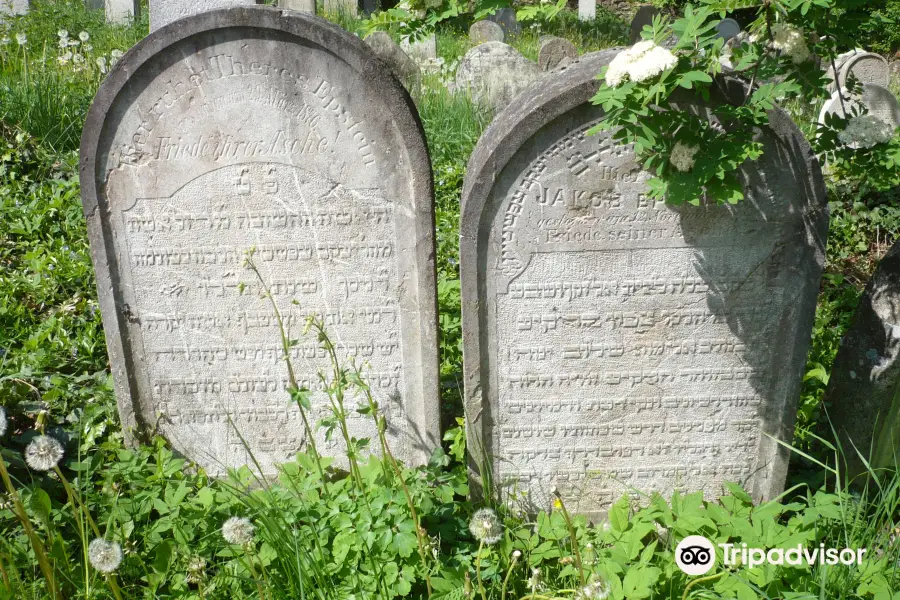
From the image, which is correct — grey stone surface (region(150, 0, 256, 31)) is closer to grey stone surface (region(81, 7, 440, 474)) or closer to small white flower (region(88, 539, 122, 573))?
grey stone surface (region(81, 7, 440, 474))

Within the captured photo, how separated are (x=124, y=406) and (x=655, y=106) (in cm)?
238

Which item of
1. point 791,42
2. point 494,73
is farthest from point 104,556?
point 494,73

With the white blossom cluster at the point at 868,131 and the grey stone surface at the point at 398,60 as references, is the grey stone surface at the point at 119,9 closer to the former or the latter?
the grey stone surface at the point at 398,60

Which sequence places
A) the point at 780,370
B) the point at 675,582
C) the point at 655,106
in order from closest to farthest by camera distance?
the point at 655,106
the point at 675,582
the point at 780,370

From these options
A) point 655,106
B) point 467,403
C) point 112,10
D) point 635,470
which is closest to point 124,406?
point 467,403

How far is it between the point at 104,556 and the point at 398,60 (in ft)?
22.2

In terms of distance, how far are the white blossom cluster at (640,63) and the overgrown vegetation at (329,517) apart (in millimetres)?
1140

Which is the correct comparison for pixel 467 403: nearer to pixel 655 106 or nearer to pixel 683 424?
pixel 683 424

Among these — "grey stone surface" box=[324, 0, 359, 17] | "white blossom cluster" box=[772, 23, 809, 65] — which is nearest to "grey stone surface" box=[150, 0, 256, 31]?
"white blossom cluster" box=[772, 23, 809, 65]

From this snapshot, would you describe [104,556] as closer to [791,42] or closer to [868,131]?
[791,42]

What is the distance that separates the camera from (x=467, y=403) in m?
2.74

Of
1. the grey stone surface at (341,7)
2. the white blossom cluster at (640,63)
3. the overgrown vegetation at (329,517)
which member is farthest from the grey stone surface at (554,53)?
the white blossom cluster at (640,63)

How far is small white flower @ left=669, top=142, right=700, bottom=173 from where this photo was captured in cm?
217

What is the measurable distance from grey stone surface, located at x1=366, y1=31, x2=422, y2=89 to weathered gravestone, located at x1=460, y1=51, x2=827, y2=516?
5.01 metres
